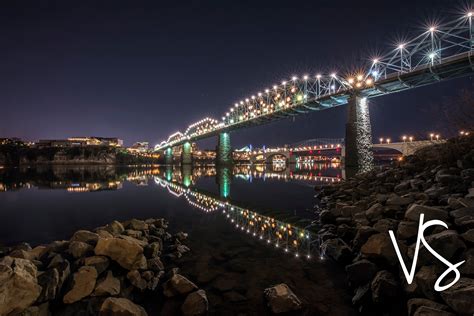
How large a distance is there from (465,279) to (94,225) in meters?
14.9

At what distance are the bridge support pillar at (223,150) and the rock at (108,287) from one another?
92.0 m

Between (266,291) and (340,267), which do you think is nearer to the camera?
(266,291)

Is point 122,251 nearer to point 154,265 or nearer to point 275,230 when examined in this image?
point 154,265

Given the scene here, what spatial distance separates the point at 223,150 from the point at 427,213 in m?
94.4

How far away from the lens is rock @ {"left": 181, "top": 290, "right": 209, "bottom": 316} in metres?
5.58

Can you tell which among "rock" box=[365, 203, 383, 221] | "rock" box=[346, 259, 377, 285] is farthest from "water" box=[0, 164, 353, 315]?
"rock" box=[365, 203, 383, 221]

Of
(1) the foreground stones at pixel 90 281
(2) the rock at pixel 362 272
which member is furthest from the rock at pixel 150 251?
(2) the rock at pixel 362 272

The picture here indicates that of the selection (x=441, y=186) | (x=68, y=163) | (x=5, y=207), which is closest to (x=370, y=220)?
(x=441, y=186)

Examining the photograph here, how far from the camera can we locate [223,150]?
10062 cm

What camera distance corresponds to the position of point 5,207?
19609mm

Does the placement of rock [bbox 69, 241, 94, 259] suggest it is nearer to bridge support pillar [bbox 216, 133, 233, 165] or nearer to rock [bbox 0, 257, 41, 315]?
rock [bbox 0, 257, 41, 315]

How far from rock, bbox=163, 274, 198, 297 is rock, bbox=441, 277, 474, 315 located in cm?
495

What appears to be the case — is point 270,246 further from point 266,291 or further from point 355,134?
point 355,134

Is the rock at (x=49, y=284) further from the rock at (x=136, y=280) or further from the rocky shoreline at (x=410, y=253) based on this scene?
the rocky shoreline at (x=410, y=253)
